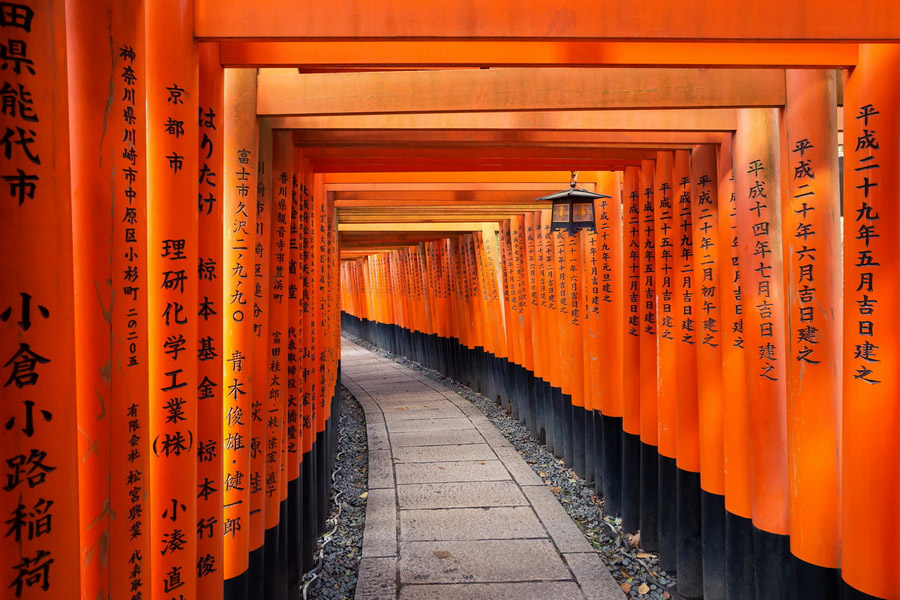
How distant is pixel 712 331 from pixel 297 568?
11.8 ft

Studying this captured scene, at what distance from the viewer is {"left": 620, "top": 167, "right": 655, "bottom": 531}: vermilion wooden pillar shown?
607 centimetres

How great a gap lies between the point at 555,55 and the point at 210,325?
1.95 m

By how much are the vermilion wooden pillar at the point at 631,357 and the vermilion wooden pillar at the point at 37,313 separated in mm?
5151

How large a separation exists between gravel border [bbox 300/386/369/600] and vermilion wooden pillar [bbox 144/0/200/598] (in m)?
2.90

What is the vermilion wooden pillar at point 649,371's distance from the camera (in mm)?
5691

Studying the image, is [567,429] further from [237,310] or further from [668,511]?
[237,310]

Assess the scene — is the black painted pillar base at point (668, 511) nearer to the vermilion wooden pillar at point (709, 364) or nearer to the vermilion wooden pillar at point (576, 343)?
the vermilion wooden pillar at point (709, 364)

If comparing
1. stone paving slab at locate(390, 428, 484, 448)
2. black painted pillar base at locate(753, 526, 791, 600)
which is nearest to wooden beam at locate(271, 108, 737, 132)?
black painted pillar base at locate(753, 526, 791, 600)

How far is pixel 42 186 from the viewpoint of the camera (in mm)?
1479

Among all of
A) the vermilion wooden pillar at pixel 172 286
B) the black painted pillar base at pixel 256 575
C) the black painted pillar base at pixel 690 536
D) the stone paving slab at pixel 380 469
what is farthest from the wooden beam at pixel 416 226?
the vermilion wooden pillar at pixel 172 286

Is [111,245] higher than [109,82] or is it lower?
lower

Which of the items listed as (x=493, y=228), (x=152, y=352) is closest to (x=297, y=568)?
(x=152, y=352)

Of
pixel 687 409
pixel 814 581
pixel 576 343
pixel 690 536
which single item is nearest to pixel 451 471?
pixel 576 343

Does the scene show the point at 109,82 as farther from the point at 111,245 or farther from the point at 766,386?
the point at 766,386
